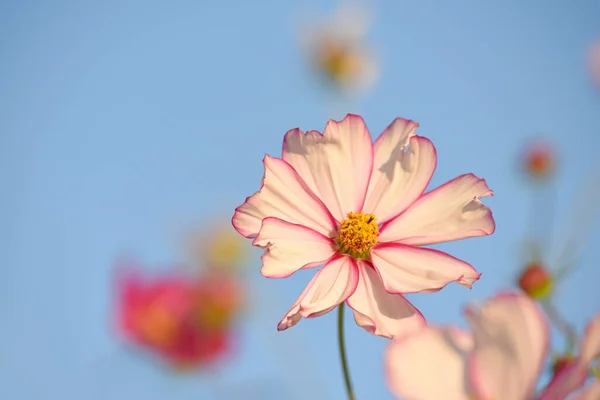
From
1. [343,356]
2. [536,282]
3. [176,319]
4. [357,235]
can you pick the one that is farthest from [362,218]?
[176,319]

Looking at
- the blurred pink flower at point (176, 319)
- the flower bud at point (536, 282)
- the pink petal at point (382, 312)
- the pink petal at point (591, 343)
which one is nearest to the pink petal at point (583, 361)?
the pink petal at point (591, 343)

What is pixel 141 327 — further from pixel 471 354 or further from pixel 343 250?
pixel 471 354

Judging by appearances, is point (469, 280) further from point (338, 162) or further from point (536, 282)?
point (536, 282)

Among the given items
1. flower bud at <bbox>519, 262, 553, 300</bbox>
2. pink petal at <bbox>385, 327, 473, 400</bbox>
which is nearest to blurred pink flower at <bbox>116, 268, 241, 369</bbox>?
flower bud at <bbox>519, 262, 553, 300</bbox>

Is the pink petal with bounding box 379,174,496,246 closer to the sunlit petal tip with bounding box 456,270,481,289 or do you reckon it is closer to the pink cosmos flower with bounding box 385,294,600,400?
the sunlit petal tip with bounding box 456,270,481,289

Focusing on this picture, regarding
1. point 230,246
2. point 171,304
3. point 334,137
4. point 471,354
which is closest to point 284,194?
point 334,137

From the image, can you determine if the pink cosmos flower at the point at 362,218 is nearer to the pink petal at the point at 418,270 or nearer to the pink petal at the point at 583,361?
the pink petal at the point at 418,270
